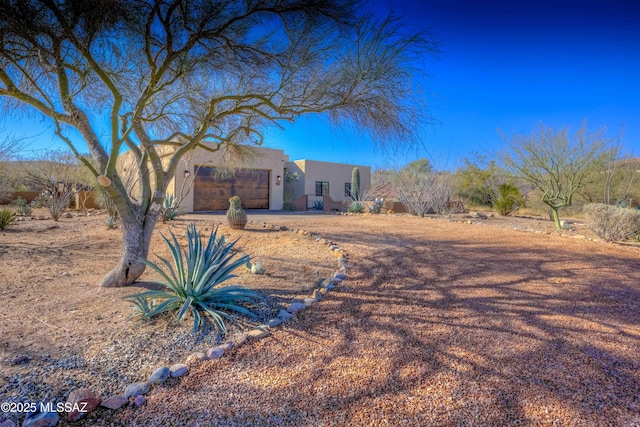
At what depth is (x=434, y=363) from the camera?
246 centimetres

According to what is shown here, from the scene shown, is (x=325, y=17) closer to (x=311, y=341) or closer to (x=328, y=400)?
(x=311, y=341)

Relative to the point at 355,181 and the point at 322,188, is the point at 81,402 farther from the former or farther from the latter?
the point at 355,181

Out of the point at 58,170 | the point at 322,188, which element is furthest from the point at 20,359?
the point at 322,188

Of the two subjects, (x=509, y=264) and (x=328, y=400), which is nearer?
(x=328, y=400)

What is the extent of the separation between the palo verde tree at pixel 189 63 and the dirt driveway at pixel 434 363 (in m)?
2.47

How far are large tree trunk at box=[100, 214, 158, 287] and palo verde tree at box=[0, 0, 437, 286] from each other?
13mm

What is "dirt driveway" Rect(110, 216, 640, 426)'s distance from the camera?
1942 millimetres

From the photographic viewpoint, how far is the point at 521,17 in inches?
243

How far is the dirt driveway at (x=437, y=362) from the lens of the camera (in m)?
1.94

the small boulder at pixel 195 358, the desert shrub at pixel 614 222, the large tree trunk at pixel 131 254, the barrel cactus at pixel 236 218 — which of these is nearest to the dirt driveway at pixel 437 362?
the small boulder at pixel 195 358

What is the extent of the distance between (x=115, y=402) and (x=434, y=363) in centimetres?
201

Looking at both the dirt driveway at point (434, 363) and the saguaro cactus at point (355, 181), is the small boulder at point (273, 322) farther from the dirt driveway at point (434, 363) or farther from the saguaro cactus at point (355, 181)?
the saguaro cactus at point (355, 181)

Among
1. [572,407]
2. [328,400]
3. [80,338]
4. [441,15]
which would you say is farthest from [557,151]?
[80,338]

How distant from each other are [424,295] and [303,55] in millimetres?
3325
